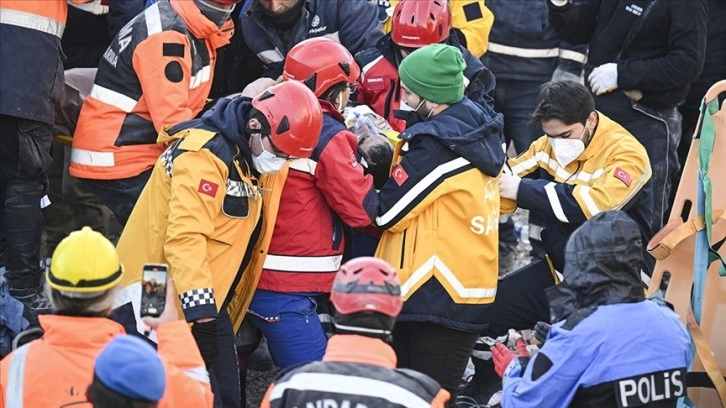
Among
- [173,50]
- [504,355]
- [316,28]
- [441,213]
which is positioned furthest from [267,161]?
[316,28]

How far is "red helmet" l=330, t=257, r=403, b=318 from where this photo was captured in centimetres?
410

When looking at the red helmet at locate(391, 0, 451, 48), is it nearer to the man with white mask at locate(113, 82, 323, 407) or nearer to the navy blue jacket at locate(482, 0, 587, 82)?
the man with white mask at locate(113, 82, 323, 407)

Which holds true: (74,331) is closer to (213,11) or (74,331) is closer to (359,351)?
(359,351)

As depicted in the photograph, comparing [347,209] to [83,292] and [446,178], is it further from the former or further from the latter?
[83,292]

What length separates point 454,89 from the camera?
5883mm

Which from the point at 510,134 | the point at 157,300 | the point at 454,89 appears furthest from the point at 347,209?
the point at 510,134

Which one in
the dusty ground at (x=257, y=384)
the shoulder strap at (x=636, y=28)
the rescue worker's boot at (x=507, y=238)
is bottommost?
the rescue worker's boot at (x=507, y=238)

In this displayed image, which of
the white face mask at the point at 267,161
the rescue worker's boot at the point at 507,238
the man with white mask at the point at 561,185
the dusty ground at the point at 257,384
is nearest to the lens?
the white face mask at the point at 267,161

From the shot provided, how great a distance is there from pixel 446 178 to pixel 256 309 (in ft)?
3.79

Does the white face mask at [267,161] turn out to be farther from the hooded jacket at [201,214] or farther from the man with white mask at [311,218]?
the man with white mask at [311,218]

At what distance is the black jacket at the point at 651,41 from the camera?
7.80 metres

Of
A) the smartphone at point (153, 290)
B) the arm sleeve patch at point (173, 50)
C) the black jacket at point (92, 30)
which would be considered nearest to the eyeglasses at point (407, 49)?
the arm sleeve patch at point (173, 50)

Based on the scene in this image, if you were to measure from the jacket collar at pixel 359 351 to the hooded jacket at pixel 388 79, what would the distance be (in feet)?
10.4

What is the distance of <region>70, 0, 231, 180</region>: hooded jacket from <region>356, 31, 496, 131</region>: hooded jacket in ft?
3.05
